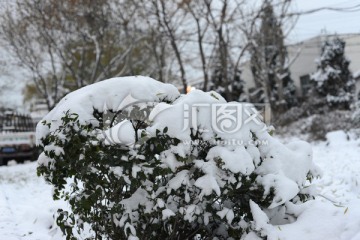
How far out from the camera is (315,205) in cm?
327

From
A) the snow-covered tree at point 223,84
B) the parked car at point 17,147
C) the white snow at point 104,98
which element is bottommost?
the parked car at point 17,147

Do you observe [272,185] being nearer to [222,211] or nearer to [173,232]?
[222,211]

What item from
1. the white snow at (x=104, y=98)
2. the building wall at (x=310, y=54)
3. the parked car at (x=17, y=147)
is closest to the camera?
the white snow at (x=104, y=98)

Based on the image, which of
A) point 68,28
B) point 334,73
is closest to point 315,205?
point 68,28

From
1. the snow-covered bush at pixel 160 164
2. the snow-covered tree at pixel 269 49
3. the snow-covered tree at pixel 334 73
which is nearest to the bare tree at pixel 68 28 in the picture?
the snow-covered tree at pixel 269 49

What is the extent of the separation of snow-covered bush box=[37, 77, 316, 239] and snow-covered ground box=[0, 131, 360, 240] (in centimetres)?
28

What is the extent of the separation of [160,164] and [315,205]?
138 cm

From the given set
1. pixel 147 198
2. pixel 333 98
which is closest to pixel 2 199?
pixel 147 198

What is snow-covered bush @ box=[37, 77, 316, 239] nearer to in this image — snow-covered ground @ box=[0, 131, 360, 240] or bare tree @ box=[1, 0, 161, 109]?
snow-covered ground @ box=[0, 131, 360, 240]

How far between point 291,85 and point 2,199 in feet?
91.1

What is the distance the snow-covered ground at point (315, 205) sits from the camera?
3.03 meters

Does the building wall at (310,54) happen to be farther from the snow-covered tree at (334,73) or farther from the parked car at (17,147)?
the parked car at (17,147)

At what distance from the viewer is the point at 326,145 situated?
12.2 metres

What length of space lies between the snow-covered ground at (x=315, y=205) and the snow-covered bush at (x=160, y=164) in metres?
0.28
